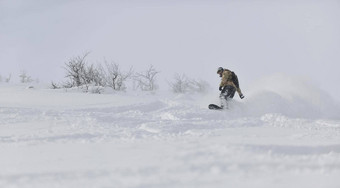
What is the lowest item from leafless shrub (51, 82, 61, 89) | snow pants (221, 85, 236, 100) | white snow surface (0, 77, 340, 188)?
white snow surface (0, 77, 340, 188)

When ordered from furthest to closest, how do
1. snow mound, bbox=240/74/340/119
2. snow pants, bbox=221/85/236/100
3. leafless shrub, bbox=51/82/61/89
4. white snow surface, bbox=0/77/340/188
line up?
leafless shrub, bbox=51/82/61/89 → snow pants, bbox=221/85/236/100 → snow mound, bbox=240/74/340/119 → white snow surface, bbox=0/77/340/188

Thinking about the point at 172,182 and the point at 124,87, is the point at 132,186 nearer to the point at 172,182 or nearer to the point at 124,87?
the point at 172,182

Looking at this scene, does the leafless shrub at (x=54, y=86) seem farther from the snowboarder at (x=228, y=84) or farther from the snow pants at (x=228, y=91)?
the snow pants at (x=228, y=91)

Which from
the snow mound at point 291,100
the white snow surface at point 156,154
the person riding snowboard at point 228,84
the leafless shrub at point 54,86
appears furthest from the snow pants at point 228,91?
the leafless shrub at point 54,86

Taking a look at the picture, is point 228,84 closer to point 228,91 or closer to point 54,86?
point 228,91

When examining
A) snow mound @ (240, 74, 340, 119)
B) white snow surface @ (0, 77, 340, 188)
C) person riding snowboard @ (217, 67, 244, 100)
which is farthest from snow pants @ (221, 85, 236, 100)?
white snow surface @ (0, 77, 340, 188)

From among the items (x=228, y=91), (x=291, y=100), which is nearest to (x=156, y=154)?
(x=228, y=91)

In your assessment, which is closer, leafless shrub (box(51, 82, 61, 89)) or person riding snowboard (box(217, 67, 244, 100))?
person riding snowboard (box(217, 67, 244, 100))

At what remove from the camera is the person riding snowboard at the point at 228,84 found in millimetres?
→ 10487

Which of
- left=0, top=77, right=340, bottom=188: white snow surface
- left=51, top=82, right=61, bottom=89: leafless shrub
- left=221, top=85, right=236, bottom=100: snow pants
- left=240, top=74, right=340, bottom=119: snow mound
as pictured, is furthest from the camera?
left=51, top=82, right=61, bottom=89: leafless shrub

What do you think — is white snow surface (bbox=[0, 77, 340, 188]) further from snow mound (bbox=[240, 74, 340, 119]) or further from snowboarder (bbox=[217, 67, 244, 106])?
snowboarder (bbox=[217, 67, 244, 106])

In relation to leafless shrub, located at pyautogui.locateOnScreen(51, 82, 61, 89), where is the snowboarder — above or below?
above

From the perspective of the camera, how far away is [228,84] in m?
10.5

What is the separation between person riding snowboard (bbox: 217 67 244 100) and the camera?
1049 centimetres
